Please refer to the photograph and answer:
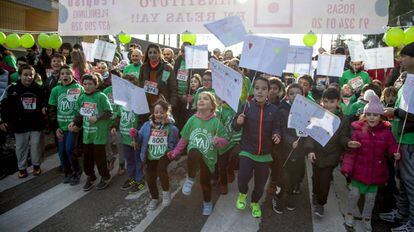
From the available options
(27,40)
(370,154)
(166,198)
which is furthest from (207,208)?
(27,40)

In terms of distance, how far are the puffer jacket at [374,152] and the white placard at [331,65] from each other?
114 inches

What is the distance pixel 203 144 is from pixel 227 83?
2.70 ft

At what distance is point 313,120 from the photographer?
382 centimetres

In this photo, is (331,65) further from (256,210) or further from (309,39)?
(256,210)

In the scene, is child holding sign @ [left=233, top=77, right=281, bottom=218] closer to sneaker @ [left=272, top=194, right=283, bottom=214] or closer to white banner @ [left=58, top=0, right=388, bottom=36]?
sneaker @ [left=272, top=194, right=283, bottom=214]

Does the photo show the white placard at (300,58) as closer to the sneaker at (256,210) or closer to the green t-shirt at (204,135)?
the green t-shirt at (204,135)

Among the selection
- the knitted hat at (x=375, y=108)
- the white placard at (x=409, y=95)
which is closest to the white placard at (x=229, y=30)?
the knitted hat at (x=375, y=108)

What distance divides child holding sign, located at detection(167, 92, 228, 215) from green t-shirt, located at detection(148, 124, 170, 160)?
0.58 ft

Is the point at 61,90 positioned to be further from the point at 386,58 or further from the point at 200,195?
the point at 386,58

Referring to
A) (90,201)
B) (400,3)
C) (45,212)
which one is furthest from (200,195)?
(400,3)

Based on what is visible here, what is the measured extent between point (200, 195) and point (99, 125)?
5.79 ft

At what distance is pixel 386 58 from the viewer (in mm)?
6703

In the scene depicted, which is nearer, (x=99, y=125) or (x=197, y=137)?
(x=197, y=137)

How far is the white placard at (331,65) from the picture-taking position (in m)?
6.61
